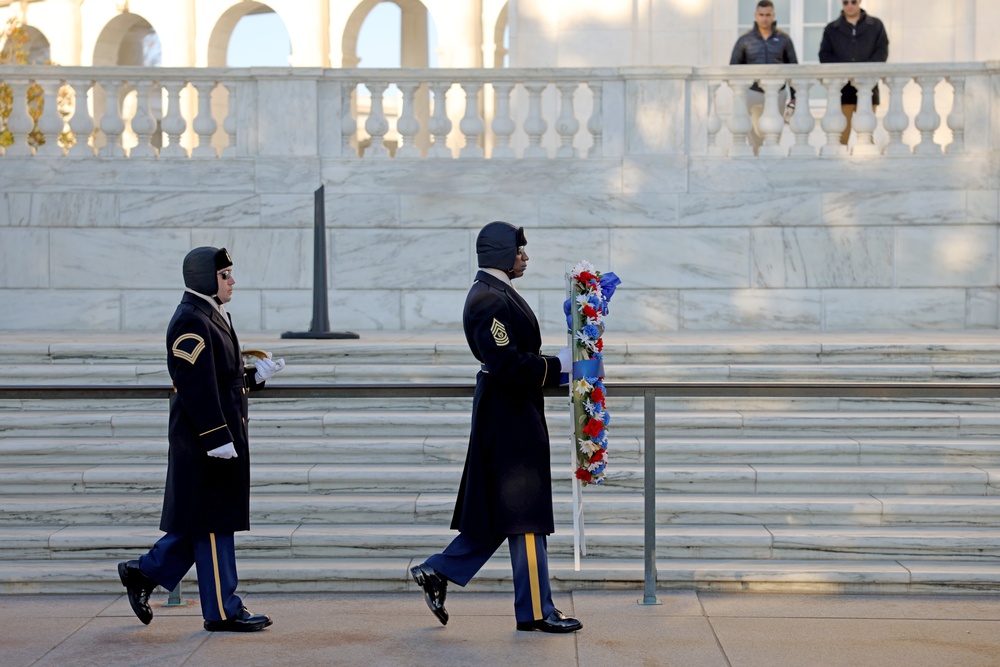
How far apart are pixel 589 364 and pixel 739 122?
700 cm

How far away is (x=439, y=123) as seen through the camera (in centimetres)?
1251

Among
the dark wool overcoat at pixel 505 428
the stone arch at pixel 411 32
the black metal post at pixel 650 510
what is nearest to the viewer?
the dark wool overcoat at pixel 505 428

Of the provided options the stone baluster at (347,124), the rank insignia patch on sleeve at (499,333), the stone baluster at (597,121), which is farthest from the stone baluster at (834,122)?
the rank insignia patch on sleeve at (499,333)

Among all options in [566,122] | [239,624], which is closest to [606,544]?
[239,624]

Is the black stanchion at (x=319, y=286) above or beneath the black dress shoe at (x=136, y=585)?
above

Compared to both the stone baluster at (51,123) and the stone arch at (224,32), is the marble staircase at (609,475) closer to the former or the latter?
the stone baluster at (51,123)

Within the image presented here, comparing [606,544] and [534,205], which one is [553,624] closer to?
[606,544]

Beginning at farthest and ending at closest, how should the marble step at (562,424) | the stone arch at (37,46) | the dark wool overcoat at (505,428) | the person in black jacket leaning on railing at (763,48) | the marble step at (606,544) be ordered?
1. the stone arch at (37,46)
2. the person in black jacket leaning on railing at (763,48)
3. the marble step at (562,424)
4. the marble step at (606,544)
5. the dark wool overcoat at (505,428)

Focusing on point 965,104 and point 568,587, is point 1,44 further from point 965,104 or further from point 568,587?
point 568,587

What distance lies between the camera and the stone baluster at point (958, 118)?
40.7 feet

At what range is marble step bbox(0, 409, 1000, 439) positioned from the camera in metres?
8.74

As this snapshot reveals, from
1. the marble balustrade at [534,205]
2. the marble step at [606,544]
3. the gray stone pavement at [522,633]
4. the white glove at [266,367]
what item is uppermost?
the marble balustrade at [534,205]

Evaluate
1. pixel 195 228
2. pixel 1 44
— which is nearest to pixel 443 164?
pixel 195 228

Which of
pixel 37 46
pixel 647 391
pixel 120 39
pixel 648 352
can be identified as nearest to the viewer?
pixel 647 391
